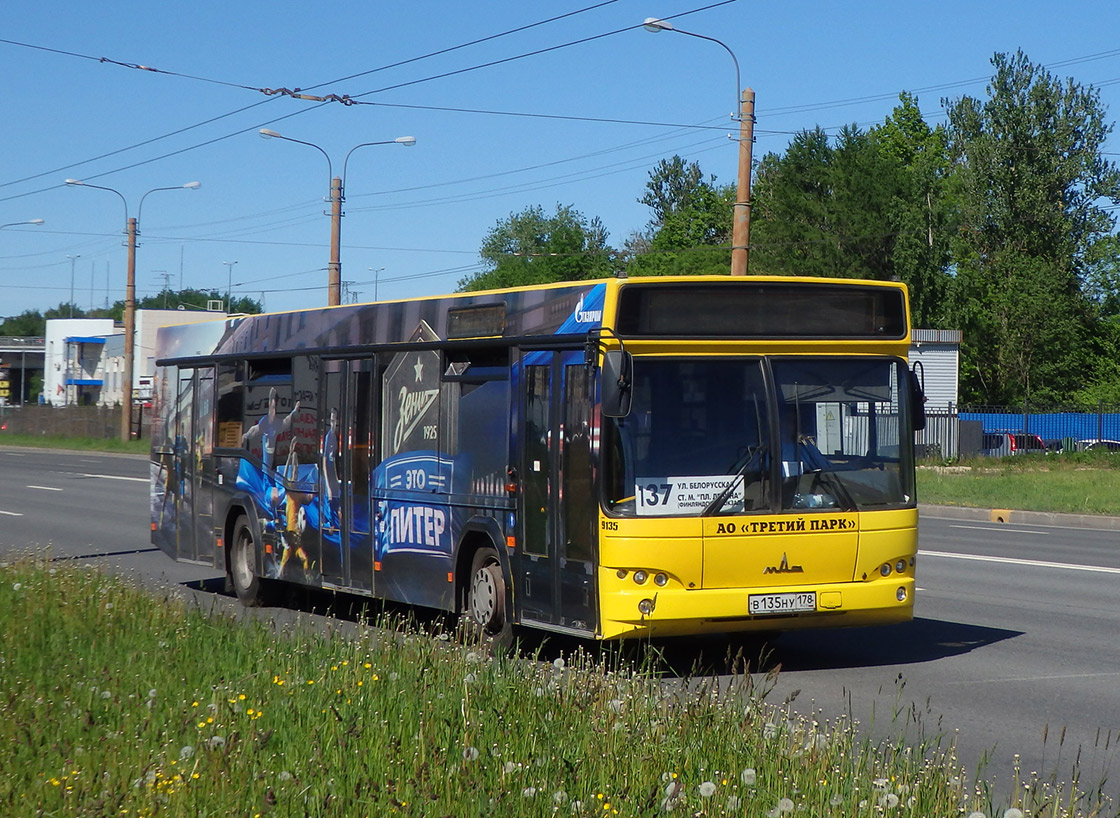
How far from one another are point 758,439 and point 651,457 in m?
0.74

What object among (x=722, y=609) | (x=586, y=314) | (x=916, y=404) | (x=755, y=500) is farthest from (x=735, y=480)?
(x=916, y=404)

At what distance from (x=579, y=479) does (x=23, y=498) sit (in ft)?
73.3

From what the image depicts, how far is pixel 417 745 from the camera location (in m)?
5.47

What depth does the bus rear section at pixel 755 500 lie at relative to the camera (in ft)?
29.7

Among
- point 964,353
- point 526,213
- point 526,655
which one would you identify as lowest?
point 526,655

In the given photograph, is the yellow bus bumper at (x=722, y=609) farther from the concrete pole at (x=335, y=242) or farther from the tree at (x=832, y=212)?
the tree at (x=832, y=212)

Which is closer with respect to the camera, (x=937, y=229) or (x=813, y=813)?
(x=813, y=813)

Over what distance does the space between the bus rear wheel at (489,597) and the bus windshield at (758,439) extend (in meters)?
1.45

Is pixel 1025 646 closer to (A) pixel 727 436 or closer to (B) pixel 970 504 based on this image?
(A) pixel 727 436

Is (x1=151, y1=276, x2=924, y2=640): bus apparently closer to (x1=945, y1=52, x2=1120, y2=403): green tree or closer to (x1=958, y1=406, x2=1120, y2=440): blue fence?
(x1=958, y1=406, x2=1120, y2=440): blue fence

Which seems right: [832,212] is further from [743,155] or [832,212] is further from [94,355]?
[94,355]

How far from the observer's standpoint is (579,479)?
923 centimetres

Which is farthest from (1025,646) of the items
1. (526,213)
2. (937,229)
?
(526,213)

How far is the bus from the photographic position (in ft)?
29.8
